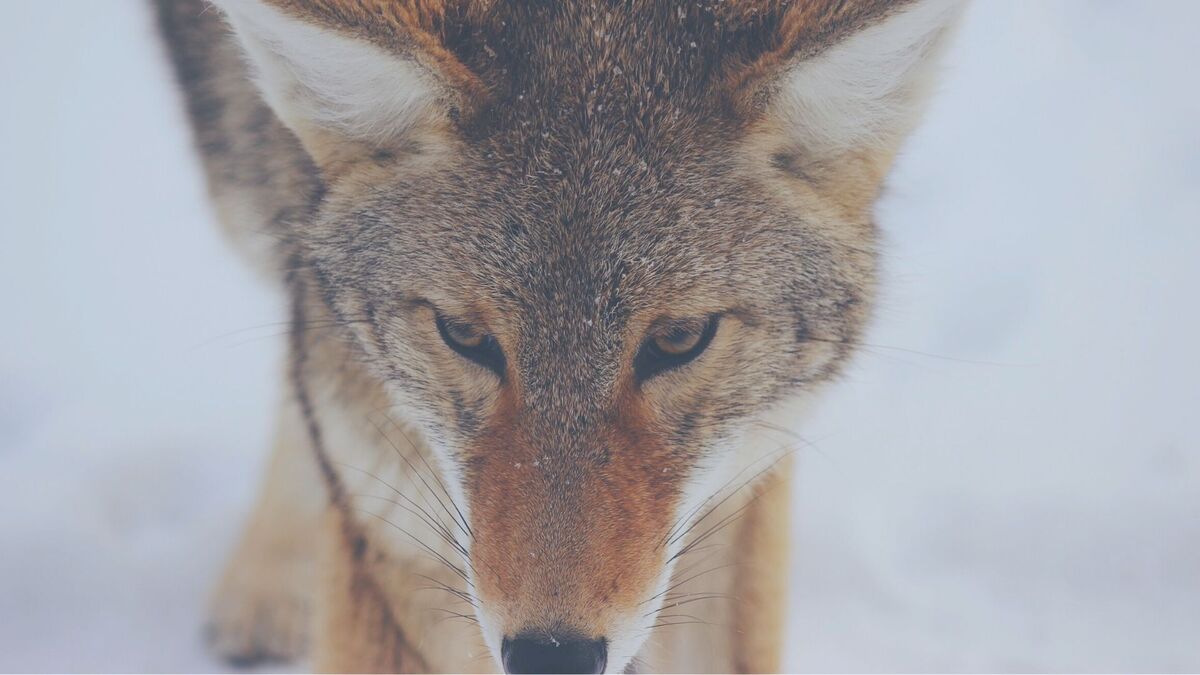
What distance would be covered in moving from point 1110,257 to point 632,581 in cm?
205

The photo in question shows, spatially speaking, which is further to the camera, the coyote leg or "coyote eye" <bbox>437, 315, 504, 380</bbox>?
the coyote leg

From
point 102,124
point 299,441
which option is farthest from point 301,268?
point 102,124

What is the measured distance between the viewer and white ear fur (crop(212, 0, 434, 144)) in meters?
1.56

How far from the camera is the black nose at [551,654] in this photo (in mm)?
1593

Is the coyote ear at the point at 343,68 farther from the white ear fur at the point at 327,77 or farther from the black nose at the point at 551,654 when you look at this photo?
the black nose at the point at 551,654

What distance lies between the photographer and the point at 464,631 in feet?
7.21

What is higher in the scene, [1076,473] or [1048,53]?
[1048,53]

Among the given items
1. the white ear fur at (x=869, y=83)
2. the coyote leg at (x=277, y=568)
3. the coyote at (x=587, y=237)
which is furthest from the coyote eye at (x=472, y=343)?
the coyote leg at (x=277, y=568)

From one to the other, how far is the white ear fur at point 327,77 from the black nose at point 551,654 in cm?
97

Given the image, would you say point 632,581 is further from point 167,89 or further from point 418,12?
point 167,89

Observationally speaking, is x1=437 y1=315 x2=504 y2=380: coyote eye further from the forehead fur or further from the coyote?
the forehead fur

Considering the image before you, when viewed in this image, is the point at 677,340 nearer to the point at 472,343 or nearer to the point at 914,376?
the point at 472,343

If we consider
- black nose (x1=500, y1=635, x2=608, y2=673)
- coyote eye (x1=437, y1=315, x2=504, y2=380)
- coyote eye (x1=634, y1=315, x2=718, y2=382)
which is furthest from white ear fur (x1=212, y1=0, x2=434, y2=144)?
black nose (x1=500, y1=635, x2=608, y2=673)

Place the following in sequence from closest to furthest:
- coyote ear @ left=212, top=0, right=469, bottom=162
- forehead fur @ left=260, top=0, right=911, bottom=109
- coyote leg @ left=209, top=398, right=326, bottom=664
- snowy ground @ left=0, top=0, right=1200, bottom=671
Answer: coyote ear @ left=212, top=0, right=469, bottom=162
forehead fur @ left=260, top=0, right=911, bottom=109
snowy ground @ left=0, top=0, right=1200, bottom=671
coyote leg @ left=209, top=398, right=326, bottom=664
